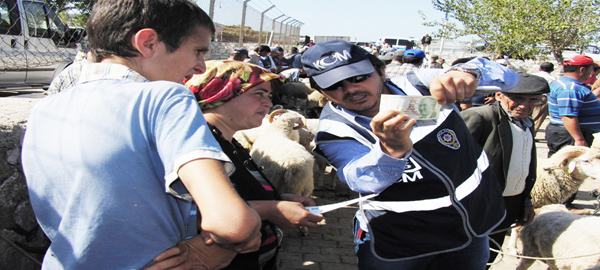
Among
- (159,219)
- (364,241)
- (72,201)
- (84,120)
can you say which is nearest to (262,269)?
(364,241)

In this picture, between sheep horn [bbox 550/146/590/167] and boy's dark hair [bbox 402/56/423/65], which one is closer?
sheep horn [bbox 550/146/590/167]

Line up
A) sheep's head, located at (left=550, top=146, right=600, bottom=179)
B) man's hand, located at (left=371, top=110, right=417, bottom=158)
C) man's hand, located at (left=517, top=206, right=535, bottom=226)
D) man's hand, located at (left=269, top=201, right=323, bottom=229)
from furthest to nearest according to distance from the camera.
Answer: sheep's head, located at (left=550, top=146, right=600, bottom=179)
man's hand, located at (left=517, top=206, right=535, bottom=226)
man's hand, located at (left=269, top=201, right=323, bottom=229)
man's hand, located at (left=371, top=110, right=417, bottom=158)

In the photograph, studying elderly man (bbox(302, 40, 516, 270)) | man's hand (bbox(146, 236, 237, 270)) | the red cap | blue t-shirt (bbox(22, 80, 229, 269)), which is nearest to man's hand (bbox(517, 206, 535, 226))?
elderly man (bbox(302, 40, 516, 270))

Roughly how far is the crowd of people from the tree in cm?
1430

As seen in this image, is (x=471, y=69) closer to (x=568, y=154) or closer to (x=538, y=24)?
(x=568, y=154)

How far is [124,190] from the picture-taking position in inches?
33.6

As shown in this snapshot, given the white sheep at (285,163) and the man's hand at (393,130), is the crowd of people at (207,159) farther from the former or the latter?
the white sheep at (285,163)

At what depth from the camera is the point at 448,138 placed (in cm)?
169

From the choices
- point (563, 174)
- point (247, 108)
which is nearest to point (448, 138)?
point (247, 108)

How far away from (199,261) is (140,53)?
616mm

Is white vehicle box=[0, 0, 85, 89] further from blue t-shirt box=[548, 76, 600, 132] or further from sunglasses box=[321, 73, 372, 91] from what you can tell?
blue t-shirt box=[548, 76, 600, 132]

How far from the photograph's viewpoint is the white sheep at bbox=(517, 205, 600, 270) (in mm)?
2758

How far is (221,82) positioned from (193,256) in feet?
3.38

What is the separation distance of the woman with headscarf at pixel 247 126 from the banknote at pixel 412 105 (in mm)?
570
